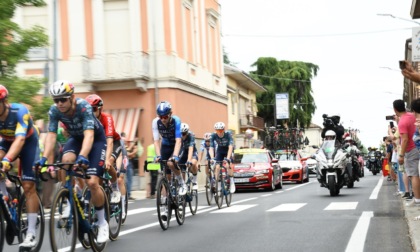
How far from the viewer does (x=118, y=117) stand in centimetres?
3338

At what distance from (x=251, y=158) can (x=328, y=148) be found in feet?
21.3

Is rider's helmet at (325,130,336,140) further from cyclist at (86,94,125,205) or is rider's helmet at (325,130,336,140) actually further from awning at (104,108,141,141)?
awning at (104,108,141,141)

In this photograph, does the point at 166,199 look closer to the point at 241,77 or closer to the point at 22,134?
the point at 22,134

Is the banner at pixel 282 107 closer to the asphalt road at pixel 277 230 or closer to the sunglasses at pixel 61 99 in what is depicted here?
the asphalt road at pixel 277 230

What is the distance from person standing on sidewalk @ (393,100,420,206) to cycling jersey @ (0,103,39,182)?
678 centimetres

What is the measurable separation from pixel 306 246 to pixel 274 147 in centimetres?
5384

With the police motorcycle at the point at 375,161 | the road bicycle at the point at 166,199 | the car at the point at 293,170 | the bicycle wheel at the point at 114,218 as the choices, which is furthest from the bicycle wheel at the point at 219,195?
the police motorcycle at the point at 375,161

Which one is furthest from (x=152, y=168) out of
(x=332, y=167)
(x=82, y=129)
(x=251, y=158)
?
(x=82, y=129)

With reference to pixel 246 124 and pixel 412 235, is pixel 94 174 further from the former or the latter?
pixel 246 124

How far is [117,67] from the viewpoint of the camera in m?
32.8

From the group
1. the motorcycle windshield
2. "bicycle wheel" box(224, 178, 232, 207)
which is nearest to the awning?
the motorcycle windshield

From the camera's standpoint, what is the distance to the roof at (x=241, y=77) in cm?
5469

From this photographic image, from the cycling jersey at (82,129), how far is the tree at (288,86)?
76.2 metres

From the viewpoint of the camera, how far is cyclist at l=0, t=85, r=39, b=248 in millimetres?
7805
